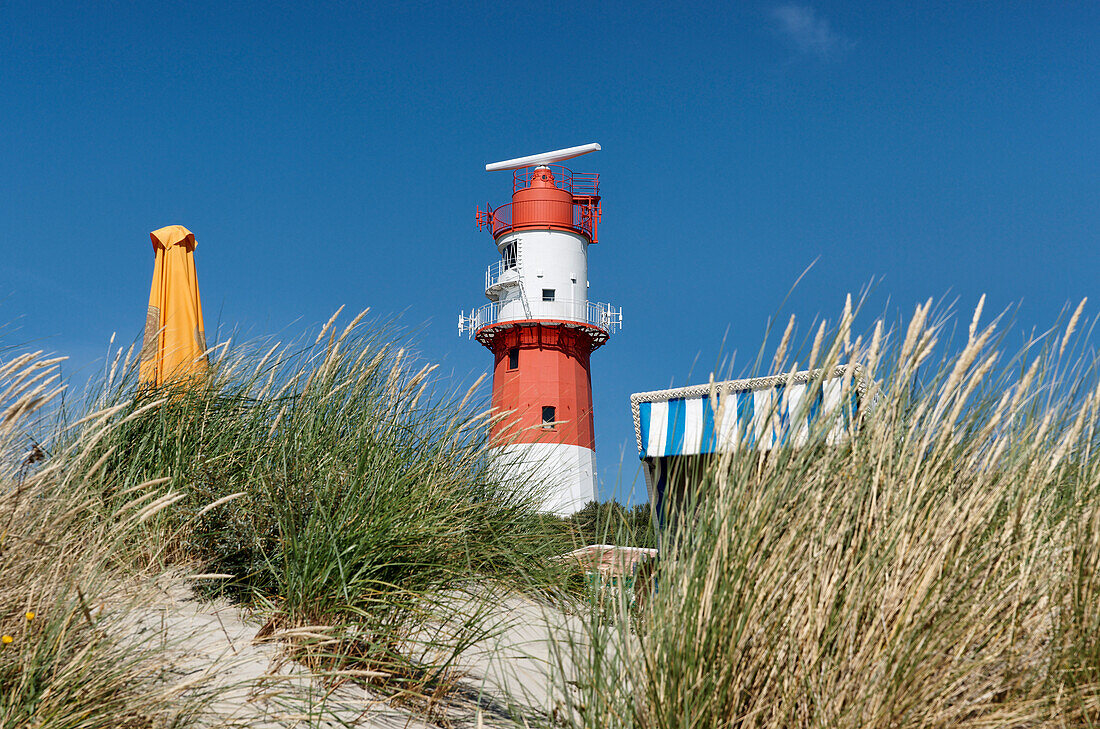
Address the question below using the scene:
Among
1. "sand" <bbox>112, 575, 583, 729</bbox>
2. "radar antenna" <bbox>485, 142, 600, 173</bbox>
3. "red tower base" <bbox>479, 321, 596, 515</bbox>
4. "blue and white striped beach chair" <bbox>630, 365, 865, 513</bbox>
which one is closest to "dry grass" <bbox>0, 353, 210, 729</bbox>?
"sand" <bbox>112, 575, 583, 729</bbox>

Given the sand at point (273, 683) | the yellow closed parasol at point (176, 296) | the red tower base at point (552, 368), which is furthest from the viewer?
the red tower base at point (552, 368)

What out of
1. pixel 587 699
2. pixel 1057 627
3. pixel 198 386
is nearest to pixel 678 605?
pixel 587 699

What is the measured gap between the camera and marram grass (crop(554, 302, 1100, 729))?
152cm

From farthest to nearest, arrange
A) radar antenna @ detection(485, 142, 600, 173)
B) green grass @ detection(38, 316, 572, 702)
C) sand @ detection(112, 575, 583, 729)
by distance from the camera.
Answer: radar antenna @ detection(485, 142, 600, 173) → green grass @ detection(38, 316, 572, 702) → sand @ detection(112, 575, 583, 729)

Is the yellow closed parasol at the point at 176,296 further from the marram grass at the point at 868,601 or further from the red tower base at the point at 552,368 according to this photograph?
the red tower base at the point at 552,368

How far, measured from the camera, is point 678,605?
5.39ft

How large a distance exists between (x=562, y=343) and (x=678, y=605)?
17655 millimetres

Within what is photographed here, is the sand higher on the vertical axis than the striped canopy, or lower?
lower

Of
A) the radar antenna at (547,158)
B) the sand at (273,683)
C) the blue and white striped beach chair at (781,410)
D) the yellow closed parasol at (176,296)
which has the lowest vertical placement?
the sand at (273,683)

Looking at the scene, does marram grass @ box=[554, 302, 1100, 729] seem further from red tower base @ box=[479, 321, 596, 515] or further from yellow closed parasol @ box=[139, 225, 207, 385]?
red tower base @ box=[479, 321, 596, 515]

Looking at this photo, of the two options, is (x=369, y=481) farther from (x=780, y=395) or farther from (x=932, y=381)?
(x=932, y=381)

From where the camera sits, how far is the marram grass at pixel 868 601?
4.97 ft

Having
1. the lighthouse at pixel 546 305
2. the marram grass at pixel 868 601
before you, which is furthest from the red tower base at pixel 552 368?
the marram grass at pixel 868 601

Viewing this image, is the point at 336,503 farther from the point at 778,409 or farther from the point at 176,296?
the point at 176,296
